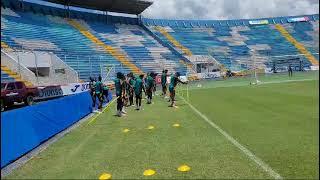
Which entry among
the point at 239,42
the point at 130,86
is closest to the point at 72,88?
the point at 130,86

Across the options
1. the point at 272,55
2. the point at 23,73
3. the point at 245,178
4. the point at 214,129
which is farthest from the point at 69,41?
the point at 245,178

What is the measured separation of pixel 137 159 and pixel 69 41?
51645 mm

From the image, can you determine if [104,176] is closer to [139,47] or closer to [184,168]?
[184,168]

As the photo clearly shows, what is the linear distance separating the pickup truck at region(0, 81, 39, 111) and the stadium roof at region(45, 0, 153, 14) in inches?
1334

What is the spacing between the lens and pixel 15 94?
3002 centimetres

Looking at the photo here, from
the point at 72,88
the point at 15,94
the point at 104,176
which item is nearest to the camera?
the point at 104,176

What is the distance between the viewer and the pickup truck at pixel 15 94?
28947 mm

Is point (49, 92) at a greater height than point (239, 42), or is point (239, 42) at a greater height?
point (239, 42)

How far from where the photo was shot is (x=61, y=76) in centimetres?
4406

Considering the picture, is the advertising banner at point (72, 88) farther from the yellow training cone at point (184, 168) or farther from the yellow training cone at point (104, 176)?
the yellow training cone at point (184, 168)

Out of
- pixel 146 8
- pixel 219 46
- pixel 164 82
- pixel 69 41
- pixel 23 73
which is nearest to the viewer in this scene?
pixel 164 82

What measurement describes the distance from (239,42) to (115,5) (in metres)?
25.0

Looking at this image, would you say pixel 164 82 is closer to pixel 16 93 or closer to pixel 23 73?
pixel 16 93

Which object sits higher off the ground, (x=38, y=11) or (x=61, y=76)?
(x=38, y=11)
